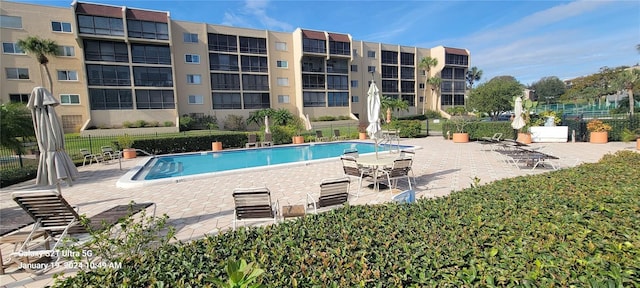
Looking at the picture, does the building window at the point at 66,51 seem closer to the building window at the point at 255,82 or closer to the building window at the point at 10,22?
the building window at the point at 10,22

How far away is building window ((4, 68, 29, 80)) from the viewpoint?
27.2m

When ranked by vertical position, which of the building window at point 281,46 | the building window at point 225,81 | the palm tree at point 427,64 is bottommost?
the building window at point 225,81

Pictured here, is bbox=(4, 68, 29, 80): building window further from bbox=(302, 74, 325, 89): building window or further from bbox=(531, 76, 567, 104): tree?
bbox=(531, 76, 567, 104): tree

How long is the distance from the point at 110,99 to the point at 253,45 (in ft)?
57.8

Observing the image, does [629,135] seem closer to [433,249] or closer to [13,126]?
[433,249]

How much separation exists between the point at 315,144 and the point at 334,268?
18728 millimetres

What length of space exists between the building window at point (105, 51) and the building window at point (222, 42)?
9112mm

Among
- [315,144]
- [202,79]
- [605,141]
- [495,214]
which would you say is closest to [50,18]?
[202,79]

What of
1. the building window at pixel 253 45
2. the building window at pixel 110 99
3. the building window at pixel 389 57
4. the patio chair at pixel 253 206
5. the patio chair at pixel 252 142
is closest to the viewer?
the patio chair at pixel 253 206

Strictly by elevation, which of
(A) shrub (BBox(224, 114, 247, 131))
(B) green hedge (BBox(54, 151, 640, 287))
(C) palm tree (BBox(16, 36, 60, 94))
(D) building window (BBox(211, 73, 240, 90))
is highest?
(C) palm tree (BBox(16, 36, 60, 94))

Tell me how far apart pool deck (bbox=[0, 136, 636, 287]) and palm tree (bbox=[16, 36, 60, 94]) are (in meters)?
23.0

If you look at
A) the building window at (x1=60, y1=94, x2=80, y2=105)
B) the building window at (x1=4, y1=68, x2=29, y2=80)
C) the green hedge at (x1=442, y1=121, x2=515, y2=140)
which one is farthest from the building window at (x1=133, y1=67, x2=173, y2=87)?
the green hedge at (x1=442, y1=121, x2=515, y2=140)

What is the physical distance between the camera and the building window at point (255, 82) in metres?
37.0

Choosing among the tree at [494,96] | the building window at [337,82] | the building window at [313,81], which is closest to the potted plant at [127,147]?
the building window at [313,81]
